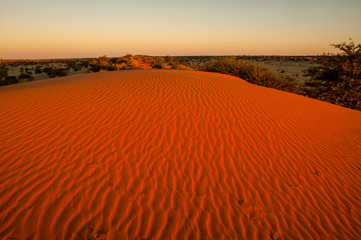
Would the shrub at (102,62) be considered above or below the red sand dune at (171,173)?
above

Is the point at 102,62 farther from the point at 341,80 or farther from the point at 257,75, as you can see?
the point at 341,80

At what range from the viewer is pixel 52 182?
3.14m

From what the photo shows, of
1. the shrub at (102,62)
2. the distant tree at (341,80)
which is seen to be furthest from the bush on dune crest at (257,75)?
the shrub at (102,62)

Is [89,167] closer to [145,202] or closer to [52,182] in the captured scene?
[52,182]

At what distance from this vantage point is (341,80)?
12.0m

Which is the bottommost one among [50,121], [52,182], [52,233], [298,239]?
[298,239]

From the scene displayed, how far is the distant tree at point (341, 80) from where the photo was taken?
37.3 feet

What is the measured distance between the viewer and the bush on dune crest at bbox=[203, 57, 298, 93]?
14.2 metres

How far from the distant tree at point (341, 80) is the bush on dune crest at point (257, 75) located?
1433mm

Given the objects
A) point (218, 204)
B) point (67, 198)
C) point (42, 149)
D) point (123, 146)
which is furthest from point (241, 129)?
point (42, 149)

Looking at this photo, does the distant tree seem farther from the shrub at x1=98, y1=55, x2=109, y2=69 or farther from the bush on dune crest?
the shrub at x1=98, y1=55, x2=109, y2=69

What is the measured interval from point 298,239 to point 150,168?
2534mm

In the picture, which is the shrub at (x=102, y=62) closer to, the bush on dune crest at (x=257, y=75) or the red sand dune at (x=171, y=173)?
the bush on dune crest at (x=257, y=75)

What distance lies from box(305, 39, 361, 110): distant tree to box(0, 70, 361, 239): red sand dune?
7.20 metres
